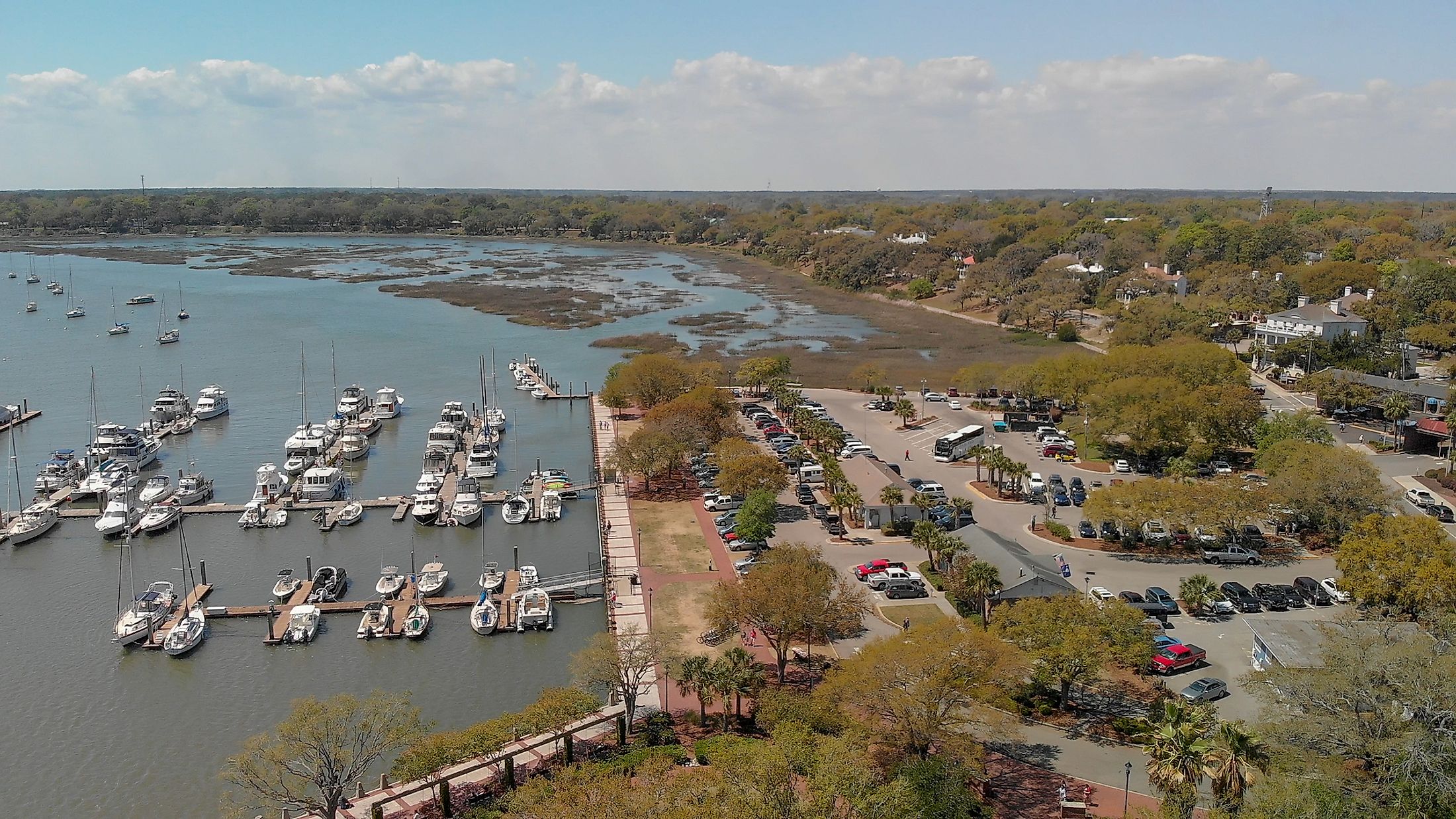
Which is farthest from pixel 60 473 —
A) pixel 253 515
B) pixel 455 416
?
pixel 455 416

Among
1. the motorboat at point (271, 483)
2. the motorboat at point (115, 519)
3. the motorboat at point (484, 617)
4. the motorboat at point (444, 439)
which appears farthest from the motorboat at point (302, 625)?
the motorboat at point (444, 439)

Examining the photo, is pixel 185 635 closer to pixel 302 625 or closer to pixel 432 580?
pixel 302 625

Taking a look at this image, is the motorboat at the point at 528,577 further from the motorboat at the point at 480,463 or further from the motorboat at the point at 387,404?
the motorboat at the point at 387,404

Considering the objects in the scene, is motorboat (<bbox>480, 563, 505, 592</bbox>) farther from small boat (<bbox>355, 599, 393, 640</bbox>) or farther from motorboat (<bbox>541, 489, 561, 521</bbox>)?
motorboat (<bbox>541, 489, 561, 521</bbox>)

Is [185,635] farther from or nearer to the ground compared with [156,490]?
nearer to the ground

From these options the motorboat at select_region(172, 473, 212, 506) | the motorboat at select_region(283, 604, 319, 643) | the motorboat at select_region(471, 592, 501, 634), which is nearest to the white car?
the motorboat at select_region(471, 592, 501, 634)

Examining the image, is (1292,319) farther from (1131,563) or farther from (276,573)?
(276,573)
